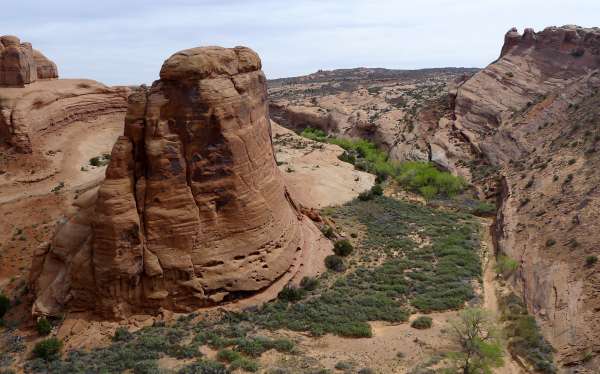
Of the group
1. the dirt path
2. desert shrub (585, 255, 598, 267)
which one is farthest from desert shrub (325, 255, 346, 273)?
desert shrub (585, 255, 598, 267)

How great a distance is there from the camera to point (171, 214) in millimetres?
21078

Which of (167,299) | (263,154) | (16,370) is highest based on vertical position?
(263,154)

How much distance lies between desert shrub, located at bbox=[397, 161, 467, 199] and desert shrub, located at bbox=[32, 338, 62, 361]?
31.9 m

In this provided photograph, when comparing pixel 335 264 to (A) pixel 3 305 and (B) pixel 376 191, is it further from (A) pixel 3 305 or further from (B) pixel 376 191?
(A) pixel 3 305

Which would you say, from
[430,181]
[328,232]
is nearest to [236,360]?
[328,232]

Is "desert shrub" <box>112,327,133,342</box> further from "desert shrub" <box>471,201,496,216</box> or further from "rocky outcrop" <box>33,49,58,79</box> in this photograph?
"rocky outcrop" <box>33,49,58,79</box>

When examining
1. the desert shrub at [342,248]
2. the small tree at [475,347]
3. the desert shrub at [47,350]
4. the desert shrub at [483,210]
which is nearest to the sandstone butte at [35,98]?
the desert shrub at [47,350]

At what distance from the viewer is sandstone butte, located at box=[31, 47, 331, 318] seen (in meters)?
20.5

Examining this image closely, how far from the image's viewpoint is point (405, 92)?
282ft

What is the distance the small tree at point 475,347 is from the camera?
17.9m

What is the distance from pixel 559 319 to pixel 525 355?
2.97m

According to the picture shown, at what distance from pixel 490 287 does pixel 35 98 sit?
3866cm

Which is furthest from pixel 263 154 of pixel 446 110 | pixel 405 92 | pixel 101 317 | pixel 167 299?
pixel 405 92

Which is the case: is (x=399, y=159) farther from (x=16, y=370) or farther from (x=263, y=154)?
(x=16, y=370)
